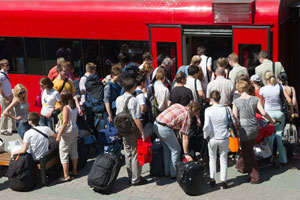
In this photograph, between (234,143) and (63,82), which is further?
(63,82)

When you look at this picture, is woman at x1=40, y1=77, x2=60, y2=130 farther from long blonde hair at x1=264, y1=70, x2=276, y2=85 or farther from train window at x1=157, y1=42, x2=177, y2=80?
long blonde hair at x1=264, y1=70, x2=276, y2=85

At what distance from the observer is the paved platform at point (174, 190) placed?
7402 mm

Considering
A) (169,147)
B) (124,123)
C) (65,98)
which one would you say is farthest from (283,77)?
(65,98)

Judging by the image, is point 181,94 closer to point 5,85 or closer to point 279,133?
point 279,133

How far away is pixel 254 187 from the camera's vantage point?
25.0 ft

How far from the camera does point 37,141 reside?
26.1ft

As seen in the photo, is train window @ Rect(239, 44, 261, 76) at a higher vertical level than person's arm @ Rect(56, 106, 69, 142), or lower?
higher

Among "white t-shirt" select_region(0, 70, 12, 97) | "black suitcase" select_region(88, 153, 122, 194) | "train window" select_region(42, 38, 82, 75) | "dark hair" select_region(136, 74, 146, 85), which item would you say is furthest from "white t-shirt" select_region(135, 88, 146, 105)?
"white t-shirt" select_region(0, 70, 12, 97)

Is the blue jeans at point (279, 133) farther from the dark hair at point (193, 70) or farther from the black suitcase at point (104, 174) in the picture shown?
the black suitcase at point (104, 174)

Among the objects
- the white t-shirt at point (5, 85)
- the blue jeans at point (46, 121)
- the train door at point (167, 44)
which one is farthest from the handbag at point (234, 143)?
the white t-shirt at point (5, 85)

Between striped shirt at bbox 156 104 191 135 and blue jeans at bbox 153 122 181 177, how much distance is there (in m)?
0.11

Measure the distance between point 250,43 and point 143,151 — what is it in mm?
3299

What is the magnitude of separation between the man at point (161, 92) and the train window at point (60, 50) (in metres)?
3.60

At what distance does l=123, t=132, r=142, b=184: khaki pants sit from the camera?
7.78m
